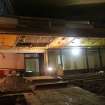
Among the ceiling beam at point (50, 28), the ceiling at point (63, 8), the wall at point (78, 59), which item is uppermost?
the ceiling at point (63, 8)

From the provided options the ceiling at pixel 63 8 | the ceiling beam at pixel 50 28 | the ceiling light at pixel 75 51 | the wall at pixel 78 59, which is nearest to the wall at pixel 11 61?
the wall at pixel 78 59

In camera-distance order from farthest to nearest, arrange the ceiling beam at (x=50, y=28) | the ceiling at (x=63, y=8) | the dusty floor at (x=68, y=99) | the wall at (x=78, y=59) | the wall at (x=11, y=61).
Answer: the wall at (x=11, y=61)
the wall at (x=78, y=59)
the ceiling at (x=63, y=8)
the ceiling beam at (x=50, y=28)
the dusty floor at (x=68, y=99)

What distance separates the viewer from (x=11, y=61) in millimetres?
9664

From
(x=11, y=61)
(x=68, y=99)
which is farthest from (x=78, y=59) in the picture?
(x=68, y=99)

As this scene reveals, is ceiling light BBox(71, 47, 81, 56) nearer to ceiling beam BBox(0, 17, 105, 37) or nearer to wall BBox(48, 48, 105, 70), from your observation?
wall BBox(48, 48, 105, 70)

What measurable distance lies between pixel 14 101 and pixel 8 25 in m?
2.89

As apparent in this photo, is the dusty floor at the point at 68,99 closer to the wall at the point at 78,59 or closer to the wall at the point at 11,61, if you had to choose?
the wall at the point at 78,59

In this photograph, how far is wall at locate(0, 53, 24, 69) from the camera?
9.59 meters

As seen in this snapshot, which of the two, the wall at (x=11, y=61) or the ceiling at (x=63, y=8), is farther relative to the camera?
the wall at (x=11, y=61)

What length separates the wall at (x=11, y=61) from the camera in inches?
377

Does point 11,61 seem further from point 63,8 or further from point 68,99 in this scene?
point 68,99

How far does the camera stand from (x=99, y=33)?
13.6 ft

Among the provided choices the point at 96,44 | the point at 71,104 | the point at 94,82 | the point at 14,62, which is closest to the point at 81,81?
the point at 94,82

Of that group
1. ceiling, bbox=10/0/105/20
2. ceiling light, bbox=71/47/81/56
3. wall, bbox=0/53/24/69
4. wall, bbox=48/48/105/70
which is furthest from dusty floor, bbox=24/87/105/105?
wall, bbox=0/53/24/69
